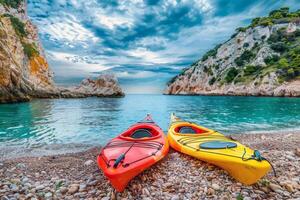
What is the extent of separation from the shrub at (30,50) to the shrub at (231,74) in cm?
6739

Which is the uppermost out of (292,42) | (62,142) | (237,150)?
(292,42)

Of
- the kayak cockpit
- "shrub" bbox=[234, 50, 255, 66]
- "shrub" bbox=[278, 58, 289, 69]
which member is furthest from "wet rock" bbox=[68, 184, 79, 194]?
"shrub" bbox=[234, 50, 255, 66]

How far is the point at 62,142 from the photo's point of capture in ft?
35.5

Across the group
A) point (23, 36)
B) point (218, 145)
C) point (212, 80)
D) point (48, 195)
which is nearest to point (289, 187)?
point (218, 145)

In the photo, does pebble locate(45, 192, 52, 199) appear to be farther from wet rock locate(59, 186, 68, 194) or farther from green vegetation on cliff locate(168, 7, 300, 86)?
green vegetation on cliff locate(168, 7, 300, 86)

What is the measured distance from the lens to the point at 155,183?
15.6 ft

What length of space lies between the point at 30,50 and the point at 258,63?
7537 centimetres

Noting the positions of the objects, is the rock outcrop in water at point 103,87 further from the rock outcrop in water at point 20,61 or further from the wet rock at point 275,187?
the wet rock at point 275,187

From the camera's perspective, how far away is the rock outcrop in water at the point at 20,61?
116 ft

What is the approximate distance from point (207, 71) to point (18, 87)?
241 ft

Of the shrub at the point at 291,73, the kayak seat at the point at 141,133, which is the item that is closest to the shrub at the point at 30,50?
the kayak seat at the point at 141,133

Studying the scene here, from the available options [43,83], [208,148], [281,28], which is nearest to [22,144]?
[208,148]

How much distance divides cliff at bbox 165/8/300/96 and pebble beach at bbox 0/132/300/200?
186 feet

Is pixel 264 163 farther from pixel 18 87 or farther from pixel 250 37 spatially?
pixel 250 37
